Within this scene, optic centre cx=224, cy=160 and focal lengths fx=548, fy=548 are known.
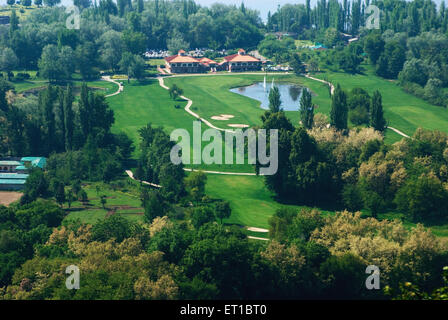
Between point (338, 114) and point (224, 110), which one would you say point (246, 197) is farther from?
point (224, 110)

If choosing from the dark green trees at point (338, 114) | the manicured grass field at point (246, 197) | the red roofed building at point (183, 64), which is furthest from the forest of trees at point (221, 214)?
the red roofed building at point (183, 64)

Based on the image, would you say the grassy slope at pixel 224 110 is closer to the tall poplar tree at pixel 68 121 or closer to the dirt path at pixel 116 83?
the dirt path at pixel 116 83

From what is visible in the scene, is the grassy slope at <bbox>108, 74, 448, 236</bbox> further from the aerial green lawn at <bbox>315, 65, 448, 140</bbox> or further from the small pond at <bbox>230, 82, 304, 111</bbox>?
the small pond at <bbox>230, 82, 304, 111</bbox>

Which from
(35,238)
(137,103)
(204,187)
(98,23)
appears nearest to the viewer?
(35,238)

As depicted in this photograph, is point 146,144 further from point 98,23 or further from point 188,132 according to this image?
point 98,23
